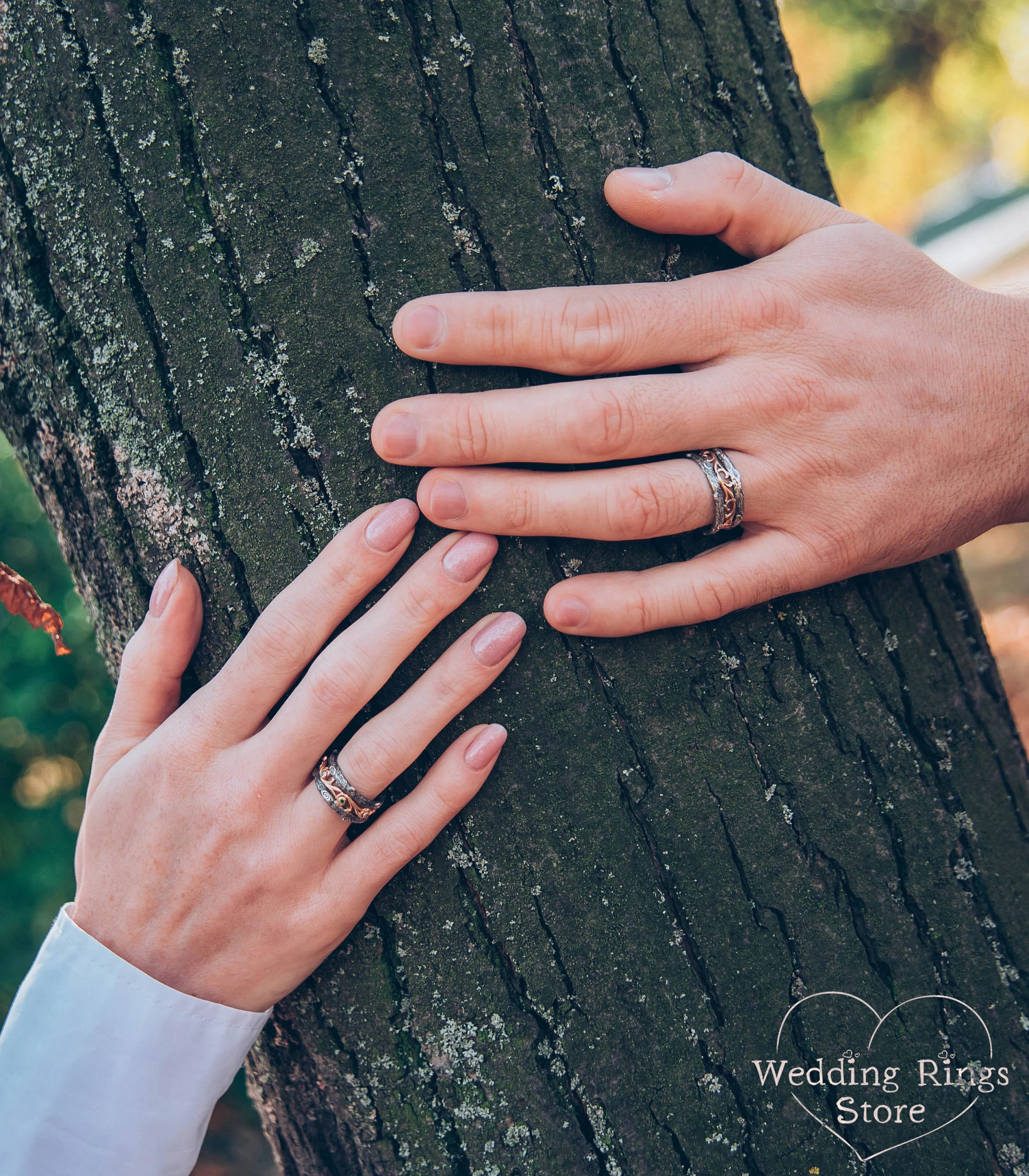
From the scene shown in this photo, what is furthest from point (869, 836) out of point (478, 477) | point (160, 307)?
point (160, 307)

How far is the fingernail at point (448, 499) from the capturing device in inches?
41.9

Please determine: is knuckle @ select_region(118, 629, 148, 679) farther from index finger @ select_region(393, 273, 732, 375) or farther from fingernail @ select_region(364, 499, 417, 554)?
index finger @ select_region(393, 273, 732, 375)

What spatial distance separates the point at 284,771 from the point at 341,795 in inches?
3.5

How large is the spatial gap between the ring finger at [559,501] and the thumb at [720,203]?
0.38 meters

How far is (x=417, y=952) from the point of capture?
1117 millimetres

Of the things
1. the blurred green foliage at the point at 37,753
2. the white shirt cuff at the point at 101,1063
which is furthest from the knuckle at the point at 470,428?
the blurred green foliage at the point at 37,753

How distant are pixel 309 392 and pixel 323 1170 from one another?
4.22 ft

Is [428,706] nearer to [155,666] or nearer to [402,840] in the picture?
[402,840]

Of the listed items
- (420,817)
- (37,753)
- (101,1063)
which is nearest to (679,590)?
(420,817)

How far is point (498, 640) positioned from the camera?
1.07 metres

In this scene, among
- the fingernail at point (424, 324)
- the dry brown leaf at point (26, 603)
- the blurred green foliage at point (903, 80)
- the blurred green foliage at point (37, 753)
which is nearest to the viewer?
the fingernail at point (424, 324)

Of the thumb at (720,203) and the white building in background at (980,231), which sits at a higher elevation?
the thumb at (720,203)

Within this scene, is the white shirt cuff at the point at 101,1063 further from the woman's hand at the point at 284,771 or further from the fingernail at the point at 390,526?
the fingernail at the point at 390,526

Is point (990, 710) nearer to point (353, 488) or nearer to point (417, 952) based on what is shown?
point (417, 952)
